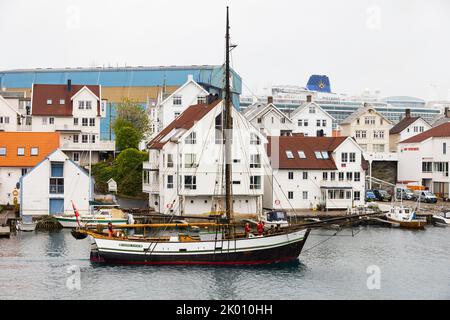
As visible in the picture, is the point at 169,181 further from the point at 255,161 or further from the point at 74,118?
the point at 74,118

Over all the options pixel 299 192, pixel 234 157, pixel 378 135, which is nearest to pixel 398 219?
pixel 299 192

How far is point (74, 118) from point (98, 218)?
30.3 meters

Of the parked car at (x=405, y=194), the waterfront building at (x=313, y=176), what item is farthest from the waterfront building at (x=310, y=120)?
the waterfront building at (x=313, y=176)

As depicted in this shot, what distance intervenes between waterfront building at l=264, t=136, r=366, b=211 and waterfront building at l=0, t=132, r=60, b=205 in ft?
68.8

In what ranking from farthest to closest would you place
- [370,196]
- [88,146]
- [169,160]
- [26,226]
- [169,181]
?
[88,146]
[370,196]
[169,160]
[169,181]
[26,226]

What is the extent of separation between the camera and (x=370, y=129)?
346ft

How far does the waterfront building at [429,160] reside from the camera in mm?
88062

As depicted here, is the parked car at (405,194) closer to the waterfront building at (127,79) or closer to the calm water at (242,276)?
the calm water at (242,276)

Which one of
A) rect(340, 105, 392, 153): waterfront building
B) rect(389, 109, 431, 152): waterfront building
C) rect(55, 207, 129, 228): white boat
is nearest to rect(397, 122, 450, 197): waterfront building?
rect(340, 105, 392, 153): waterfront building

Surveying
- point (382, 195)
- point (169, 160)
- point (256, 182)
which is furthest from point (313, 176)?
point (169, 160)

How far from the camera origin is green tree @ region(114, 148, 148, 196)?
80.1 m

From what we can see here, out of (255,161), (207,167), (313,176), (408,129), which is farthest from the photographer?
(408,129)

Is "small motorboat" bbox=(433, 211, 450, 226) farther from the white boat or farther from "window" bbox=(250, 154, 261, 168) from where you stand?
the white boat

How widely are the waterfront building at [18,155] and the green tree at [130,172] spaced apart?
8.59 metres
